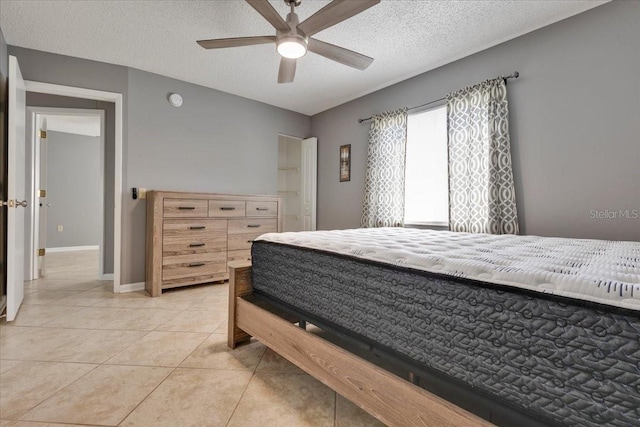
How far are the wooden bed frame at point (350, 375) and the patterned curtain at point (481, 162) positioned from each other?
6.54 feet

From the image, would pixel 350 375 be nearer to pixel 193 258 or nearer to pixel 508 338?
pixel 508 338

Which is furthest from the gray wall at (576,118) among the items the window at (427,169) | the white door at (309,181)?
the white door at (309,181)

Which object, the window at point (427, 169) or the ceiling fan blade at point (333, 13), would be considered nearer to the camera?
the ceiling fan blade at point (333, 13)

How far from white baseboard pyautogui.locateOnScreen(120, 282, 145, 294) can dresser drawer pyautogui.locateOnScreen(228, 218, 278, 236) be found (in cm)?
111

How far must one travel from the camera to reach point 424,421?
0.88 m

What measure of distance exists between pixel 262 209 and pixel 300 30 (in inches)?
86.4

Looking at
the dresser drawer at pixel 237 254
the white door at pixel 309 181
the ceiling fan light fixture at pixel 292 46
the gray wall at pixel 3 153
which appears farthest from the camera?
the white door at pixel 309 181

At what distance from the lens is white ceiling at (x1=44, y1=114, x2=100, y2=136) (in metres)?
5.10

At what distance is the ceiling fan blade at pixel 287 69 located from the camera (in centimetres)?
231

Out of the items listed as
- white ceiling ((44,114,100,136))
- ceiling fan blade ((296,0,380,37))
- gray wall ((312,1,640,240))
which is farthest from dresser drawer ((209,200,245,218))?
white ceiling ((44,114,100,136))

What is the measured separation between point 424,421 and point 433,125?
2.97 m

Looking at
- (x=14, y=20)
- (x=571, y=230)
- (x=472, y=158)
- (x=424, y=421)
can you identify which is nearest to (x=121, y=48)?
(x=14, y=20)

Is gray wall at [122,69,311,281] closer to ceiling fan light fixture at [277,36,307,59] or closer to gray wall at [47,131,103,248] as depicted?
ceiling fan light fixture at [277,36,307,59]

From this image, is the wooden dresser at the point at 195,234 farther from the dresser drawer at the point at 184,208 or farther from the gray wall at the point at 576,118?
the gray wall at the point at 576,118
